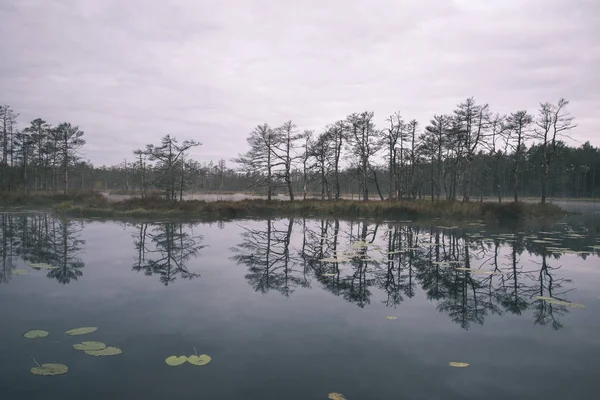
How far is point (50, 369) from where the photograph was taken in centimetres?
428

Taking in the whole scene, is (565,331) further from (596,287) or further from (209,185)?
(209,185)

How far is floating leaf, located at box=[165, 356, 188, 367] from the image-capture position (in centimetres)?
450

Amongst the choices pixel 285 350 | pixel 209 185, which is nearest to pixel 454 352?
pixel 285 350

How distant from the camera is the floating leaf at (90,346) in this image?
4867mm

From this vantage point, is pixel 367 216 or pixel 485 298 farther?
pixel 367 216

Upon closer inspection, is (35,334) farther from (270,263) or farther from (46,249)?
(46,249)

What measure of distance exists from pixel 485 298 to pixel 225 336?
5.42 m

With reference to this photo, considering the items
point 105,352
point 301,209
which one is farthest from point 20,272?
point 301,209

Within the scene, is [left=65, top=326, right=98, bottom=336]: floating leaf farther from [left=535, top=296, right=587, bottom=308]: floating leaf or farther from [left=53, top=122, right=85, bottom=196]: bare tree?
[left=53, top=122, right=85, bottom=196]: bare tree

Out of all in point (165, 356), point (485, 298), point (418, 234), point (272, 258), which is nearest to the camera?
point (165, 356)

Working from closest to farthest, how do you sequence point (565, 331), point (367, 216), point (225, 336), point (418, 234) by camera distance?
point (225, 336)
point (565, 331)
point (418, 234)
point (367, 216)

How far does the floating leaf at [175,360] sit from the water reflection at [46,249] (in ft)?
17.8

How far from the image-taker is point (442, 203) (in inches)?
1218

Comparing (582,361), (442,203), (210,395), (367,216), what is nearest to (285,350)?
(210,395)
